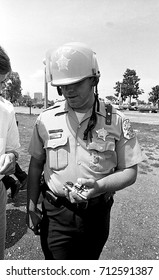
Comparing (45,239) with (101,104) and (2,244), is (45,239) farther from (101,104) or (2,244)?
(101,104)

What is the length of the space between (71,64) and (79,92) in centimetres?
19

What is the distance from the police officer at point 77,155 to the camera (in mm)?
1558

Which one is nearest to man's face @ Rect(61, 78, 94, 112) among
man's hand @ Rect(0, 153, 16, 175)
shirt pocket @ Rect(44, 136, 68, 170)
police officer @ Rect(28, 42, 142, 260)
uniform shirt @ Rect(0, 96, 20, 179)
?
police officer @ Rect(28, 42, 142, 260)

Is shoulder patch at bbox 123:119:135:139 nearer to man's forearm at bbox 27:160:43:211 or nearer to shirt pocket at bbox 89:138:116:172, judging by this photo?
shirt pocket at bbox 89:138:116:172

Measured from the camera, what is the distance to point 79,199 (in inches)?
57.9

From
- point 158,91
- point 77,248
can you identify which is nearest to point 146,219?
point 77,248

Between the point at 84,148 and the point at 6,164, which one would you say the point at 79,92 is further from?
the point at 6,164

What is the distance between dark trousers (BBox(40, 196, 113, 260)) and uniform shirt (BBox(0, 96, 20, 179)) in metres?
0.54

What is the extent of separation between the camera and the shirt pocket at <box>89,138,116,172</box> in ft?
5.53

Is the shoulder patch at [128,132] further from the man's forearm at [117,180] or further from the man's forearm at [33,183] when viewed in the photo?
the man's forearm at [33,183]

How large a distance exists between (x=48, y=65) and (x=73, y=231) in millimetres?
1274

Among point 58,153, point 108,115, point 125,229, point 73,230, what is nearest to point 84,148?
point 58,153

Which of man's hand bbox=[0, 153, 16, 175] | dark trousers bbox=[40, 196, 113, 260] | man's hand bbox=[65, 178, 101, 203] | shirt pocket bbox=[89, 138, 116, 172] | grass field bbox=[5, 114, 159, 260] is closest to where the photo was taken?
man's hand bbox=[65, 178, 101, 203]

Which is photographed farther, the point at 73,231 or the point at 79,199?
the point at 73,231
